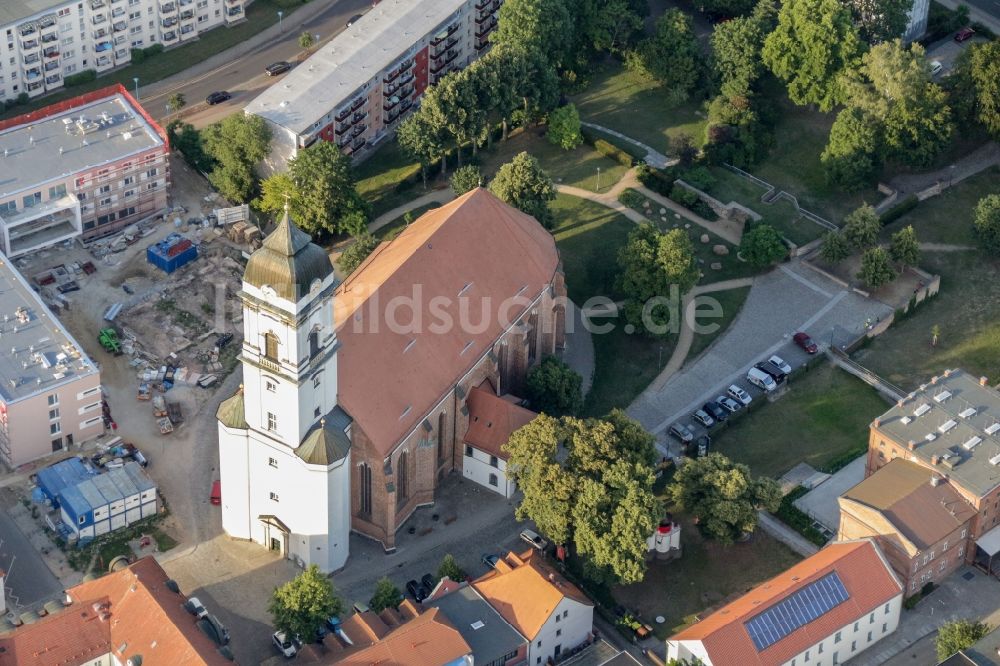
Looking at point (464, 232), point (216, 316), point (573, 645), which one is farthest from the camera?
point (216, 316)

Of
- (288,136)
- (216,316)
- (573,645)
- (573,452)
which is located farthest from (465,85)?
(573,645)

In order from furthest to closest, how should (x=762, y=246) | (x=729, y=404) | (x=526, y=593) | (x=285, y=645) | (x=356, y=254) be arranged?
(x=762, y=246)
(x=356, y=254)
(x=729, y=404)
(x=285, y=645)
(x=526, y=593)

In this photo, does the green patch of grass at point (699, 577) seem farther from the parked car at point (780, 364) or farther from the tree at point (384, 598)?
the parked car at point (780, 364)

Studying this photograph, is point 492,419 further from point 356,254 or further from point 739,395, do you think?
point 356,254

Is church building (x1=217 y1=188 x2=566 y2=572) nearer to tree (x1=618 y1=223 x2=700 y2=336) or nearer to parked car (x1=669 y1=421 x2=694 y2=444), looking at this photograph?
tree (x1=618 y1=223 x2=700 y2=336)

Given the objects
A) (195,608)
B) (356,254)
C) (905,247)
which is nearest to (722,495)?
(905,247)

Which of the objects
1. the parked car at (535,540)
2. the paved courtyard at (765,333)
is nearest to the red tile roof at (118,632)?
the parked car at (535,540)

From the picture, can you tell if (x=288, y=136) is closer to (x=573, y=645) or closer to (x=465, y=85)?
(x=465, y=85)

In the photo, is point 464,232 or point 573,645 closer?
point 573,645
